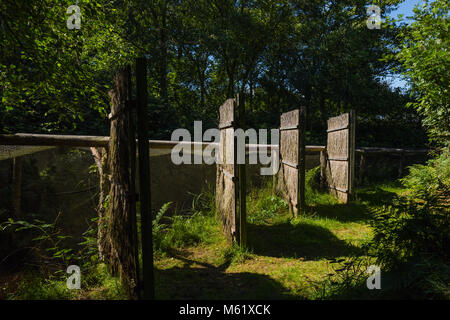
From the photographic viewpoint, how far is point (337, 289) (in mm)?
2473

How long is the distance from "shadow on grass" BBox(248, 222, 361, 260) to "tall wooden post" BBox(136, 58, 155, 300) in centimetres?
181

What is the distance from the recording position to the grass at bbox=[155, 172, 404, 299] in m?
2.80

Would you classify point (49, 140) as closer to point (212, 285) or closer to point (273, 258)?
point (212, 285)

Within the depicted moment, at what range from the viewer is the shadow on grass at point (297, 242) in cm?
Result: 376

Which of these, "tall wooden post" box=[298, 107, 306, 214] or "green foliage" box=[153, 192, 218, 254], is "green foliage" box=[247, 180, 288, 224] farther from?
"green foliage" box=[153, 192, 218, 254]

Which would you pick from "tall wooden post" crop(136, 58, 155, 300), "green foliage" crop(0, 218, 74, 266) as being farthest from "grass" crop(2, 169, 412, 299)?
"tall wooden post" crop(136, 58, 155, 300)

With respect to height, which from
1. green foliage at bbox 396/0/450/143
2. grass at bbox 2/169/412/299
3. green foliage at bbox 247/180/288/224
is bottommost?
grass at bbox 2/169/412/299

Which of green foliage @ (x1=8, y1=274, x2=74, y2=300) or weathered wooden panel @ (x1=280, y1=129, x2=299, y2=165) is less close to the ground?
weathered wooden panel @ (x1=280, y1=129, x2=299, y2=165)

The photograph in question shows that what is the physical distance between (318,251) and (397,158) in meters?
9.29

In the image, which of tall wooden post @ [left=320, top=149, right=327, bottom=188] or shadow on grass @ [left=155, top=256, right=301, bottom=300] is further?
tall wooden post @ [left=320, top=149, right=327, bottom=188]

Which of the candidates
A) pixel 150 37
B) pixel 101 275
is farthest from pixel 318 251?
pixel 150 37

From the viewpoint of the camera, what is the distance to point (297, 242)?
420 cm

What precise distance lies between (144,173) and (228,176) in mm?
2038
